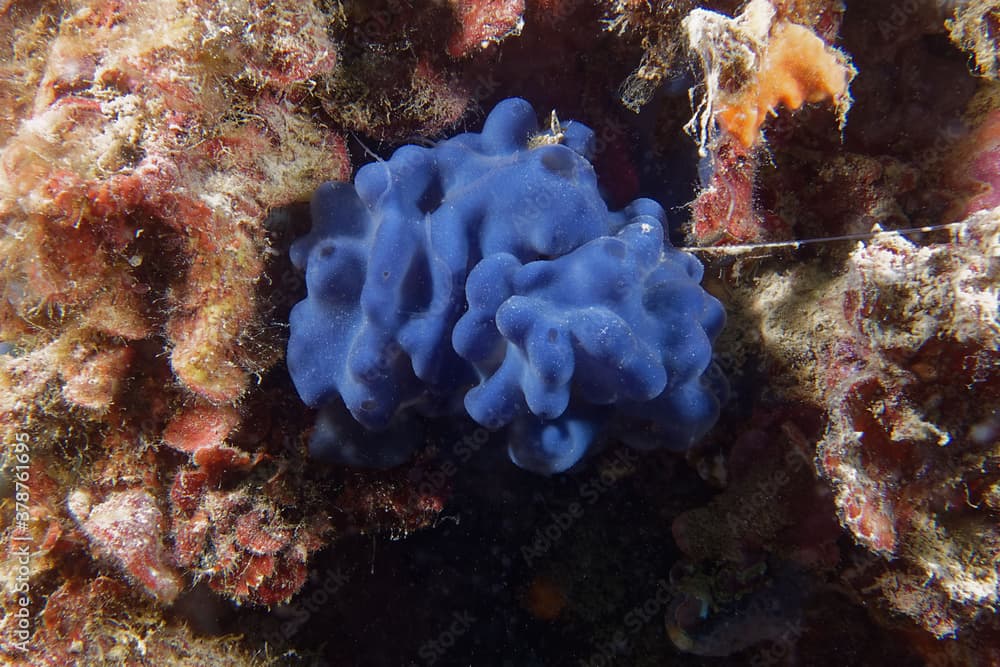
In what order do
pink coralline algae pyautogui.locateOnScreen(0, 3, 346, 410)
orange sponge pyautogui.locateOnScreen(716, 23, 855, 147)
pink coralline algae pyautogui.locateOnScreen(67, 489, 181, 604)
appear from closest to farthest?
pink coralline algae pyautogui.locateOnScreen(0, 3, 346, 410)
orange sponge pyautogui.locateOnScreen(716, 23, 855, 147)
pink coralline algae pyautogui.locateOnScreen(67, 489, 181, 604)

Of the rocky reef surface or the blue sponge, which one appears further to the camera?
the blue sponge

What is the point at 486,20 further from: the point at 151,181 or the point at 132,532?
the point at 132,532

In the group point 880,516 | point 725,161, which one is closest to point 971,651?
point 880,516

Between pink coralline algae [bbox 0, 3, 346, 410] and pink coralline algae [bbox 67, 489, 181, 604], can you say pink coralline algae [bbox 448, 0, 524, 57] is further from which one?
pink coralline algae [bbox 67, 489, 181, 604]

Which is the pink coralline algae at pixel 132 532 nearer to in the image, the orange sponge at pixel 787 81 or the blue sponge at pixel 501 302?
the blue sponge at pixel 501 302

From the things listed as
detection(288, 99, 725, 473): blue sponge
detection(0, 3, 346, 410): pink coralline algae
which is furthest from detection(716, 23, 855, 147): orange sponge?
detection(0, 3, 346, 410): pink coralline algae
